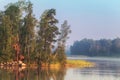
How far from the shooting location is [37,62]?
3583 inches

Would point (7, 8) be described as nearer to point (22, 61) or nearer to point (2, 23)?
point (2, 23)

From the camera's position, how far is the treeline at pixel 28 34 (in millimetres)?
89875

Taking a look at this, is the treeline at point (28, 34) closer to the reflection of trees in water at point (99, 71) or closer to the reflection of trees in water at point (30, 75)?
the reflection of trees in water at point (99, 71)

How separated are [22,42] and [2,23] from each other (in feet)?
20.5

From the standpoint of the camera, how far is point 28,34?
3578 inches

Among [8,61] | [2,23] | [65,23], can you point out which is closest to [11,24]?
[2,23]

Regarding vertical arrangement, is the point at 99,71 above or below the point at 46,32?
below

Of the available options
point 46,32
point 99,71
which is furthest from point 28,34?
point 99,71

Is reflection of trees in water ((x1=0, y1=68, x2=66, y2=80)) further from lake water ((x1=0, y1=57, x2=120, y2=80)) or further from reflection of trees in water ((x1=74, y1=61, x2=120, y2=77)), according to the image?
reflection of trees in water ((x1=74, y1=61, x2=120, y2=77))

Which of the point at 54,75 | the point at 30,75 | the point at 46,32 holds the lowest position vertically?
the point at 54,75

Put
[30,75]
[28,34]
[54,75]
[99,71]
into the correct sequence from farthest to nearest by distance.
→ [28,34], [99,71], [54,75], [30,75]

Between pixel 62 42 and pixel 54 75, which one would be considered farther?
pixel 62 42

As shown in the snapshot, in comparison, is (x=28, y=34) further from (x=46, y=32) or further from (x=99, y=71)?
(x=99, y=71)

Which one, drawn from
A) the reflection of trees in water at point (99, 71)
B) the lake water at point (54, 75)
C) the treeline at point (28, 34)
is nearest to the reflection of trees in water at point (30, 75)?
the lake water at point (54, 75)
